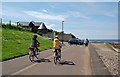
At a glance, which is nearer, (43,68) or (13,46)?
(43,68)

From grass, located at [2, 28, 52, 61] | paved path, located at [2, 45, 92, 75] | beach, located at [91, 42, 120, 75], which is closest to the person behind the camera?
paved path, located at [2, 45, 92, 75]

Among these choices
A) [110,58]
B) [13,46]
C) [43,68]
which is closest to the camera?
[43,68]

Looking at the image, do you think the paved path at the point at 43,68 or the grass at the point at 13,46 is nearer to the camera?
the paved path at the point at 43,68

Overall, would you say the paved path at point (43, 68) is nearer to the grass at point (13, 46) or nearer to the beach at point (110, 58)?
the beach at point (110, 58)

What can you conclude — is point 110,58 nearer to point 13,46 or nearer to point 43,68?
point 13,46

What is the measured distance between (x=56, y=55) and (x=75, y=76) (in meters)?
6.40

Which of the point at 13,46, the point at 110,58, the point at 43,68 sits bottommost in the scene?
the point at 110,58

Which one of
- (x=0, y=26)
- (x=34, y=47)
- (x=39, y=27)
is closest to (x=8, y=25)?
(x=0, y=26)

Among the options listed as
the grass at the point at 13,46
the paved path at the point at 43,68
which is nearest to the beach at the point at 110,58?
the paved path at the point at 43,68

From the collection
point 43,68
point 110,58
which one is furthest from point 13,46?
point 43,68

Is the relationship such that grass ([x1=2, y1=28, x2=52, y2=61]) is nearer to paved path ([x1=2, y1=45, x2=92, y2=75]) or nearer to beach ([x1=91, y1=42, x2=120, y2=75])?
paved path ([x1=2, y1=45, x2=92, y2=75])

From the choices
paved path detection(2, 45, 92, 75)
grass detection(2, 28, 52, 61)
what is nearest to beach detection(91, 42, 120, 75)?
paved path detection(2, 45, 92, 75)

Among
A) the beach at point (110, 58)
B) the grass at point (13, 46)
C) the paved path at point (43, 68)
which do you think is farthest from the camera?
the grass at point (13, 46)

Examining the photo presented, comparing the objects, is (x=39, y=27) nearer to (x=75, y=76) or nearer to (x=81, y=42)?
(x=81, y=42)
